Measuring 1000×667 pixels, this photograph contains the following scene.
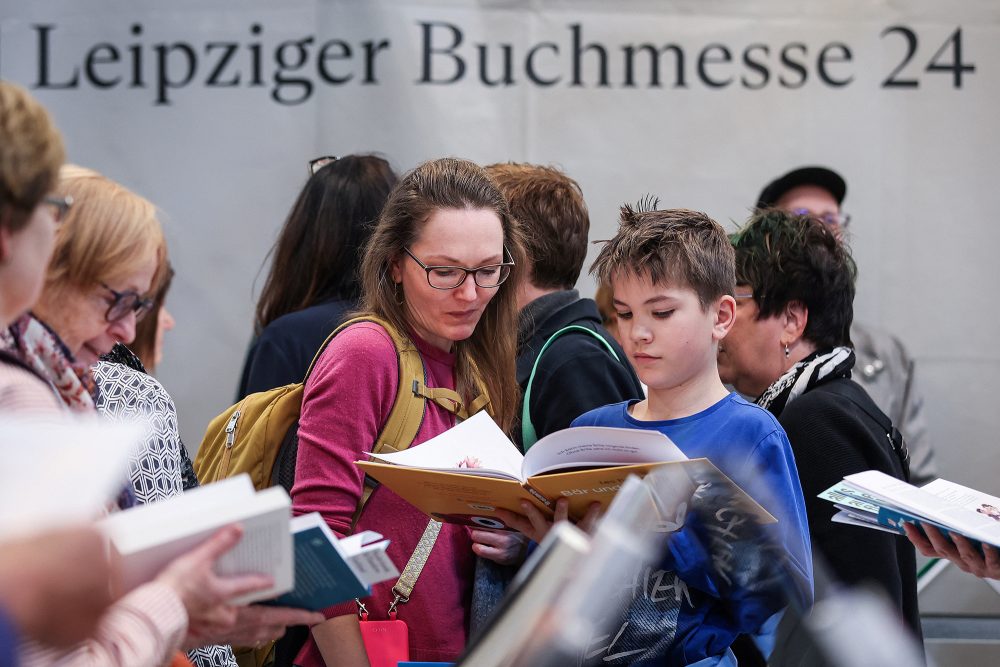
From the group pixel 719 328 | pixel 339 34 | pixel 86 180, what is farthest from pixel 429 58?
pixel 86 180

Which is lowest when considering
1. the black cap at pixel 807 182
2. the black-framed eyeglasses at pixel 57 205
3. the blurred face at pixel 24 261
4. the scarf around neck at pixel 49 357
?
the scarf around neck at pixel 49 357

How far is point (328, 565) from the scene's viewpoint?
1625 mm

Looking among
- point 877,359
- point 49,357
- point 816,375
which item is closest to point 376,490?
point 49,357

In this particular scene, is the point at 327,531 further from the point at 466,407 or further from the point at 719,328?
the point at 719,328

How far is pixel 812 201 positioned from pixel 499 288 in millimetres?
1729

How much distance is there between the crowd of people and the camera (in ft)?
4.42

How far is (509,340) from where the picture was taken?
8.38ft

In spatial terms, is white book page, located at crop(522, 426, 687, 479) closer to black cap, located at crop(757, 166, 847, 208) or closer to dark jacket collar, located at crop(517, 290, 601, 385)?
dark jacket collar, located at crop(517, 290, 601, 385)

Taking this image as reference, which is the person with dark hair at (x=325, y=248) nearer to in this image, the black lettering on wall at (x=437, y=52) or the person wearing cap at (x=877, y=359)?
the black lettering on wall at (x=437, y=52)

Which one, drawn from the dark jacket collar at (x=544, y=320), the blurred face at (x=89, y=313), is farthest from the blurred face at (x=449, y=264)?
the blurred face at (x=89, y=313)

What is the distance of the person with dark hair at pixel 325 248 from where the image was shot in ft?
9.73

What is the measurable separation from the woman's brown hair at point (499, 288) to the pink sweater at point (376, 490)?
0.11 metres

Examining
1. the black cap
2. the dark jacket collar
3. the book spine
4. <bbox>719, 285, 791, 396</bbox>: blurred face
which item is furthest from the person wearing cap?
the book spine

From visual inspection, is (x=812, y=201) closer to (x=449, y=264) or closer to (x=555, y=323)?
(x=555, y=323)
